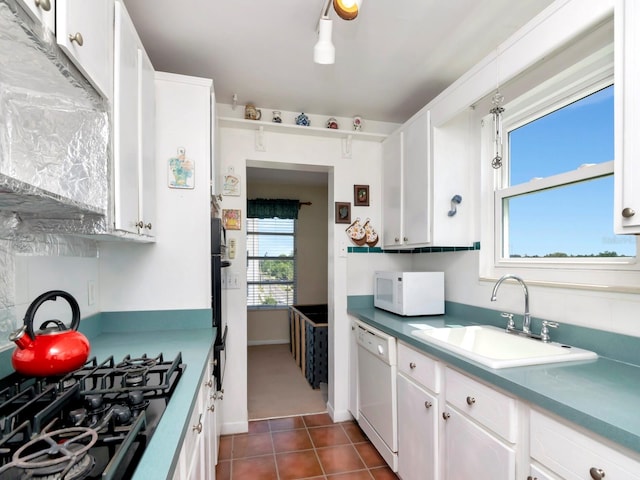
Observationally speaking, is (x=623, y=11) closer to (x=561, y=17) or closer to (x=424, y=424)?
(x=561, y=17)

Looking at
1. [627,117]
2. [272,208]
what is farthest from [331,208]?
[272,208]

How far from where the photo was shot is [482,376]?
118 centimetres

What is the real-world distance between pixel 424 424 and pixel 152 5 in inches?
92.0

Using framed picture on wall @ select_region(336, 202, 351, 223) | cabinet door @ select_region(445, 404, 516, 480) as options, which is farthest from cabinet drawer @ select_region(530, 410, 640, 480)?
framed picture on wall @ select_region(336, 202, 351, 223)

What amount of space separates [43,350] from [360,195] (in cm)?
216

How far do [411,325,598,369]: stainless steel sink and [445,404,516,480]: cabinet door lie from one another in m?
0.26

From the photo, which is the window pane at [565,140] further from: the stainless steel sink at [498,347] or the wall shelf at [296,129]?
the wall shelf at [296,129]

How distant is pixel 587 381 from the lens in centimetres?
106

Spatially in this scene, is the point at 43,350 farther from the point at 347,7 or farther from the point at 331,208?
the point at 331,208

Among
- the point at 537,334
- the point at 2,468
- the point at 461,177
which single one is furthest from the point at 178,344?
the point at 461,177

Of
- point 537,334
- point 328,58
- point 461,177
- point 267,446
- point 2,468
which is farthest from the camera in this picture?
point 267,446

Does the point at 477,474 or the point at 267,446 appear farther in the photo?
the point at 267,446

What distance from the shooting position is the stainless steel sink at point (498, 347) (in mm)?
1229

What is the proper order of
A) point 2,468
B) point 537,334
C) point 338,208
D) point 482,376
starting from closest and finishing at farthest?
1. point 2,468
2. point 482,376
3. point 537,334
4. point 338,208
